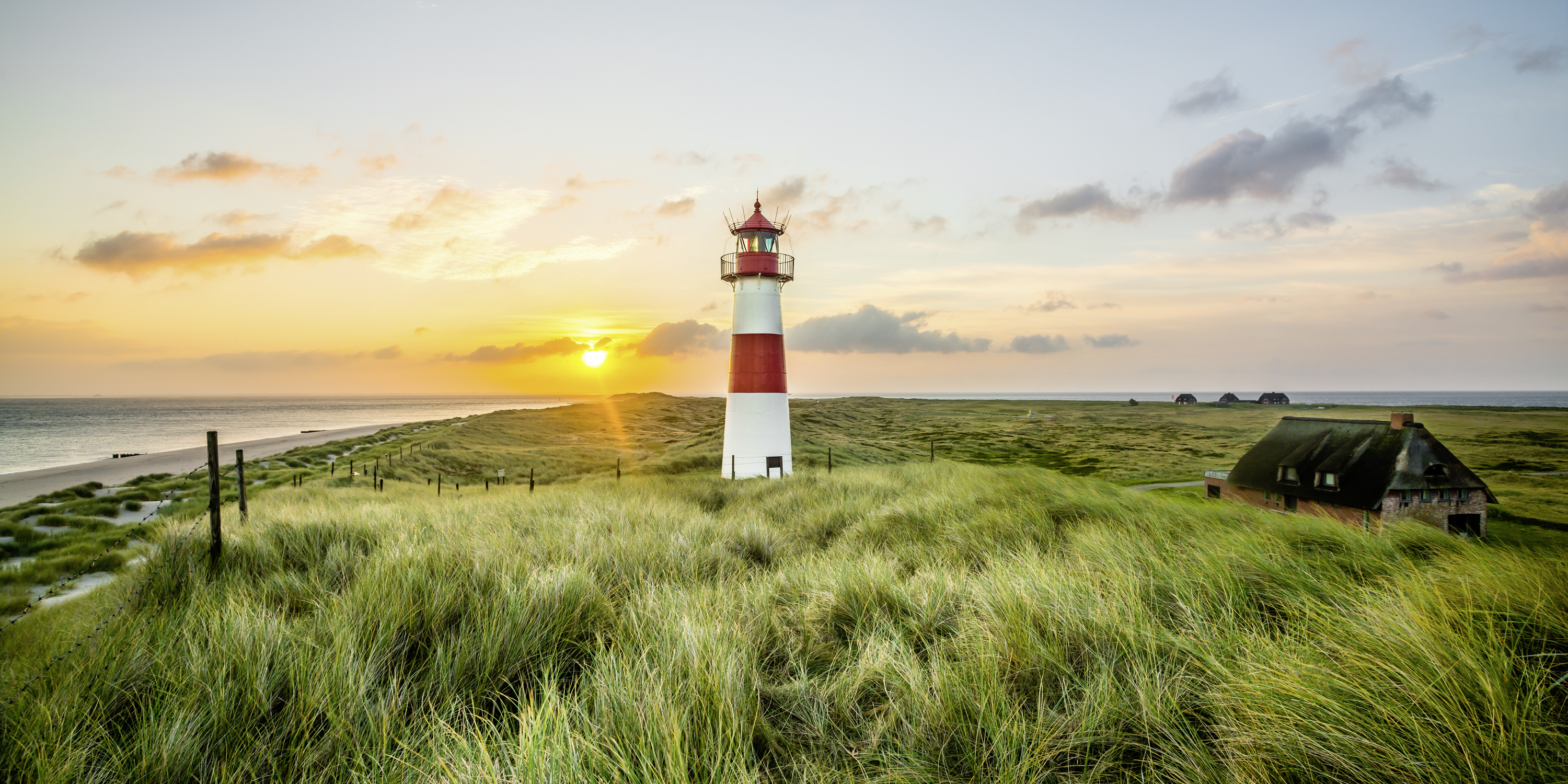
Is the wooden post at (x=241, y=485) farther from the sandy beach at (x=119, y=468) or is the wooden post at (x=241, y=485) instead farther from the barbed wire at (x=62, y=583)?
the sandy beach at (x=119, y=468)

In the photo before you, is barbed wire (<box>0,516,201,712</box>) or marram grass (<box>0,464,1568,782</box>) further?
barbed wire (<box>0,516,201,712</box>)

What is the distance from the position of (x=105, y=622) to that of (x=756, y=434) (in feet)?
47.3

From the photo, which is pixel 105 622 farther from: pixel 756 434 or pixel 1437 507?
pixel 1437 507

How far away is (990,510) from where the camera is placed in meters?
7.45

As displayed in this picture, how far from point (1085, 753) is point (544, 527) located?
660cm

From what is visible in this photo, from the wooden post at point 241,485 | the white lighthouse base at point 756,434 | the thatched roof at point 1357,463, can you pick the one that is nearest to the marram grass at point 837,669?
the wooden post at point 241,485

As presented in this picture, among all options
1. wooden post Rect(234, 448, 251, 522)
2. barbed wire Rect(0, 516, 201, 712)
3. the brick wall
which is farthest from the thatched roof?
wooden post Rect(234, 448, 251, 522)

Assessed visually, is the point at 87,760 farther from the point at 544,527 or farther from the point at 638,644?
the point at 544,527

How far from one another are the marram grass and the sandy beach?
22920mm

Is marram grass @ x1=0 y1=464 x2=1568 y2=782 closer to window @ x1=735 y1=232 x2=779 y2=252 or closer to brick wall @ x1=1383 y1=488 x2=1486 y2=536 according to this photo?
window @ x1=735 y1=232 x2=779 y2=252

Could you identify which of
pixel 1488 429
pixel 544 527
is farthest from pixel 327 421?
pixel 1488 429

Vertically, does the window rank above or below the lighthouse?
above

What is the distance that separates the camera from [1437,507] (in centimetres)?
1881

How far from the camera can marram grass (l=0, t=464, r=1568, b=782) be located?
236 cm
